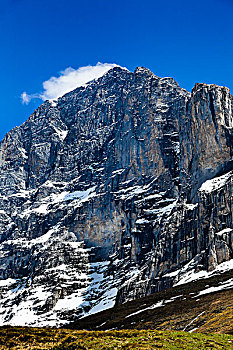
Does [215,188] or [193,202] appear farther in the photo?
[193,202]

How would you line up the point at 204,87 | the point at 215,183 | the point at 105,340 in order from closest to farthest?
1. the point at 105,340
2. the point at 215,183
3. the point at 204,87

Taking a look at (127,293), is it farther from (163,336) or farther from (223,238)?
(163,336)

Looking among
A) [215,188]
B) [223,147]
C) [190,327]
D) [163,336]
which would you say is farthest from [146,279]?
[163,336]

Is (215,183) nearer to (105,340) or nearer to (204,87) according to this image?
(204,87)

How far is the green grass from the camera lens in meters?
28.1

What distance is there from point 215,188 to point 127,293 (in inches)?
2218

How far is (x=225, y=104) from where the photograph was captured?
618 ft

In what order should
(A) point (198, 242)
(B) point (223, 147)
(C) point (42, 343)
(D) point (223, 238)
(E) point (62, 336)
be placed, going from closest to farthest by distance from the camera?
(C) point (42, 343) → (E) point (62, 336) → (D) point (223, 238) → (A) point (198, 242) → (B) point (223, 147)

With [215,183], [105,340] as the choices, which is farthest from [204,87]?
[105,340]

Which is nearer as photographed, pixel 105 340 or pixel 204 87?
pixel 105 340

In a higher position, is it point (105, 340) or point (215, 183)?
point (215, 183)

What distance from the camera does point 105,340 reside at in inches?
1177

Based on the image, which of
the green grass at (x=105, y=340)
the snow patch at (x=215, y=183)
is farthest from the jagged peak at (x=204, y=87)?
the green grass at (x=105, y=340)

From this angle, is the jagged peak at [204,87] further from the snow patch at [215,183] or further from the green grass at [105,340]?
the green grass at [105,340]
